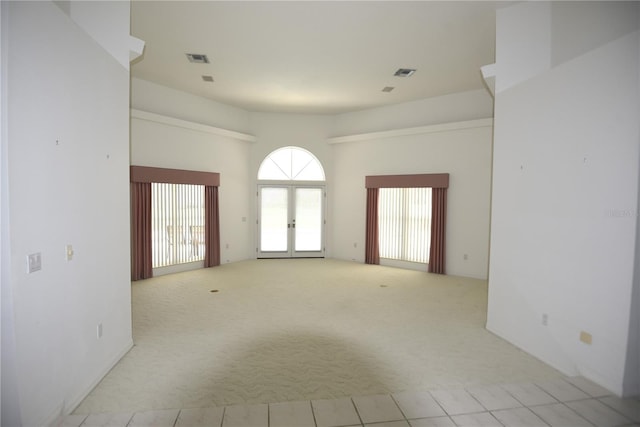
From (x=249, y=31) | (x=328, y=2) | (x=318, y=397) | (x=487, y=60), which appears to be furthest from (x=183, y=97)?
(x=318, y=397)

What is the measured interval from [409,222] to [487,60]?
375 centimetres

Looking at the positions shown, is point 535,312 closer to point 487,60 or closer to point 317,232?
point 487,60

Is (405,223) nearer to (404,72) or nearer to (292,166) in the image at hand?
(292,166)

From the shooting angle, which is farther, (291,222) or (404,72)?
(291,222)

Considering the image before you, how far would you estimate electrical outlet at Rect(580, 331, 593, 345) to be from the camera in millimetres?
3020

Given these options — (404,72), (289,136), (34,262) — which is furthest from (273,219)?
(34,262)

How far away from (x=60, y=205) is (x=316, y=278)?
16.4 ft

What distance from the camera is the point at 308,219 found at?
9.14 meters

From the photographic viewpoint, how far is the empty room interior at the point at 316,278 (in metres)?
2.40

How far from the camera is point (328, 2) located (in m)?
3.85

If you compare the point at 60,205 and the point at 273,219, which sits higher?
the point at 60,205

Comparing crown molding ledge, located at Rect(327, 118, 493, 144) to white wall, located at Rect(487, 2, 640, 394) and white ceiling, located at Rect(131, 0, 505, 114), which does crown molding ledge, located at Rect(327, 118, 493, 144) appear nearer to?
white ceiling, located at Rect(131, 0, 505, 114)

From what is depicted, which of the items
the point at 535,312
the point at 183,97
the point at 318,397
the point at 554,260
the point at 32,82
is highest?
the point at 183,97

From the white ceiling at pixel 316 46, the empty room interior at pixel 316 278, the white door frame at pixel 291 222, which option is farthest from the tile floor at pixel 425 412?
the white door frame at pixel 291 222
